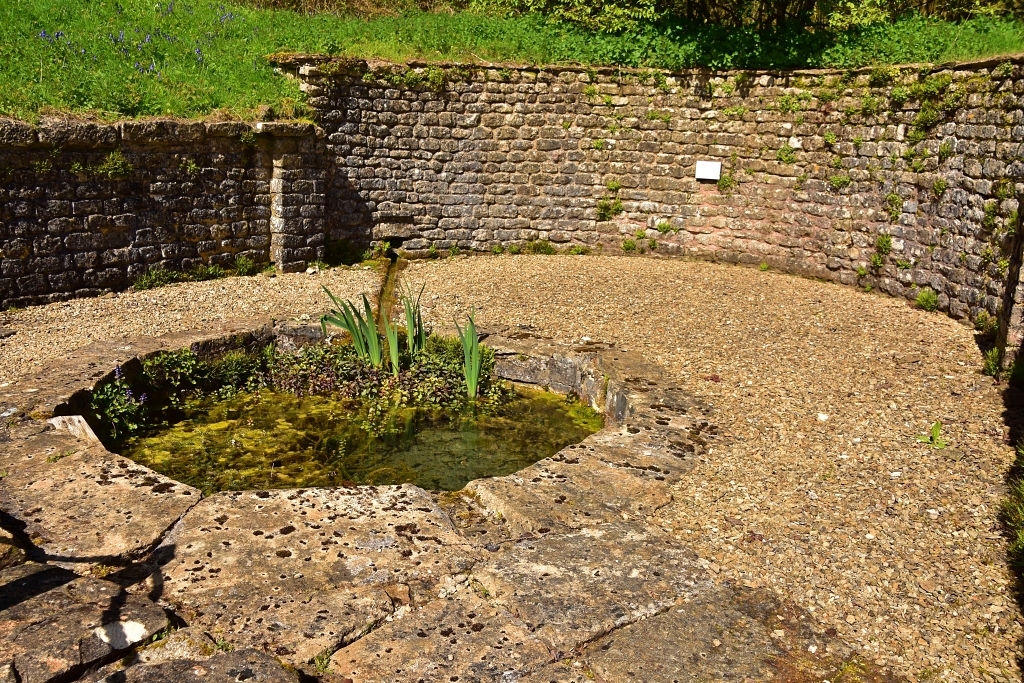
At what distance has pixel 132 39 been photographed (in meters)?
9.45

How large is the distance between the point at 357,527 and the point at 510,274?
582 cm

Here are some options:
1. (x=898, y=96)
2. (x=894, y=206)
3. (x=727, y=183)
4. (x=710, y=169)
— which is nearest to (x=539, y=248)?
(x=710, y=169)

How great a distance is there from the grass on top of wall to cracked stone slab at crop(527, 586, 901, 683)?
6.98 metres

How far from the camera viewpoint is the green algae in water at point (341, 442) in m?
5.23

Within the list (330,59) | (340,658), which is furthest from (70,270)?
(340,658)

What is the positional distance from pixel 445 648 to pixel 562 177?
839cm

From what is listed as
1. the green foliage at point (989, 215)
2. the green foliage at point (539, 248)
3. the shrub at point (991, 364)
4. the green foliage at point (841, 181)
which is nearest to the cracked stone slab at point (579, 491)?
the shrub at point (991, 364)

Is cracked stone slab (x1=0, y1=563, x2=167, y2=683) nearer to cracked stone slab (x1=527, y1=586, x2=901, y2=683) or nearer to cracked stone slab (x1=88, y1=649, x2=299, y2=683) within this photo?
cracked stone slab (x1=88, y1=649, x2=299, y2=683)

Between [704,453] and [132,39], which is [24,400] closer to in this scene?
[704,453]

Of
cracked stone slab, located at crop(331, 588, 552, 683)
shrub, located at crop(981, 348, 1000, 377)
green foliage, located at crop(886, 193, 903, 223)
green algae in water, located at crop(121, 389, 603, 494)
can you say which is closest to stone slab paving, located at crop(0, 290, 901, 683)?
cracked stone slab, located at crop(331, 588, 552, 683)

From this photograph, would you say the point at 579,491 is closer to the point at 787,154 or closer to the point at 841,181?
the point at 841,181

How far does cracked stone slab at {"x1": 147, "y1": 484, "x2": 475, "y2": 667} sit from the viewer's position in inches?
133

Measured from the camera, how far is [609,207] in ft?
36.0

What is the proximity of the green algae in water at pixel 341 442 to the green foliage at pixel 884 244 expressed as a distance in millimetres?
4741
